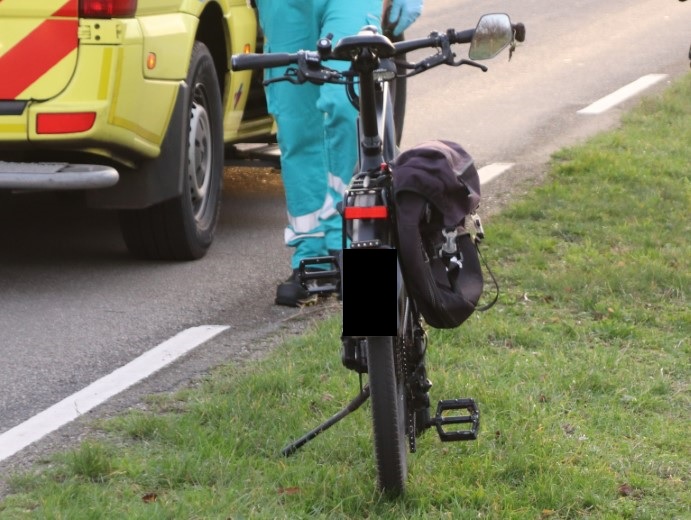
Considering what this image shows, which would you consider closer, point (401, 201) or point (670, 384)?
point (401, 201)

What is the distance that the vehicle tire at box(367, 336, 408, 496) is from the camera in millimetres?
3619

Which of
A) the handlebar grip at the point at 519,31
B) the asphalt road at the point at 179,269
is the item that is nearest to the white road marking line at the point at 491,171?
the asphalt road at the point at 179,269

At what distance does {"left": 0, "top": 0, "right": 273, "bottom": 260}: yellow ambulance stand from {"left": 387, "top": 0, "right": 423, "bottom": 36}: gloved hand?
1256mm

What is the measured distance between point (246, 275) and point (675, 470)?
2.83 m

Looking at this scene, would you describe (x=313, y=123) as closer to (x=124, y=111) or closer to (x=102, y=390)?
(x=124, y=111)

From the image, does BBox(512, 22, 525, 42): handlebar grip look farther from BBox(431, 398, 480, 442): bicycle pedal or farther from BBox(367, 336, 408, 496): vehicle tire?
BBox(431, 398, 480, 442): bicycle pedal

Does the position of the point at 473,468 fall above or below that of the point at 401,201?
below

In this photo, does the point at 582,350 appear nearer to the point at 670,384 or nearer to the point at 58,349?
the point at 670,384

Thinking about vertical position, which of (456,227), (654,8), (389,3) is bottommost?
(654,8)

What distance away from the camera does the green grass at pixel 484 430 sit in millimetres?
3889

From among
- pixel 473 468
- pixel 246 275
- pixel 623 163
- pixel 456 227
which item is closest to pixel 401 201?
pixel 456 227

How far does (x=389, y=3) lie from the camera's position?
5.67 m

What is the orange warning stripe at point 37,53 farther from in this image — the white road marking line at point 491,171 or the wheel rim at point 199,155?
the white road marking line at point 491,171

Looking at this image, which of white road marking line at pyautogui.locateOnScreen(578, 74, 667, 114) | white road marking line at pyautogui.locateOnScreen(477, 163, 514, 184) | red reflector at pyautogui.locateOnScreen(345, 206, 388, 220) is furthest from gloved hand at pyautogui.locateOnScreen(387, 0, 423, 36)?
white road marking line at pyautogui.locateOnScreen(578, 74, 667, 114)
